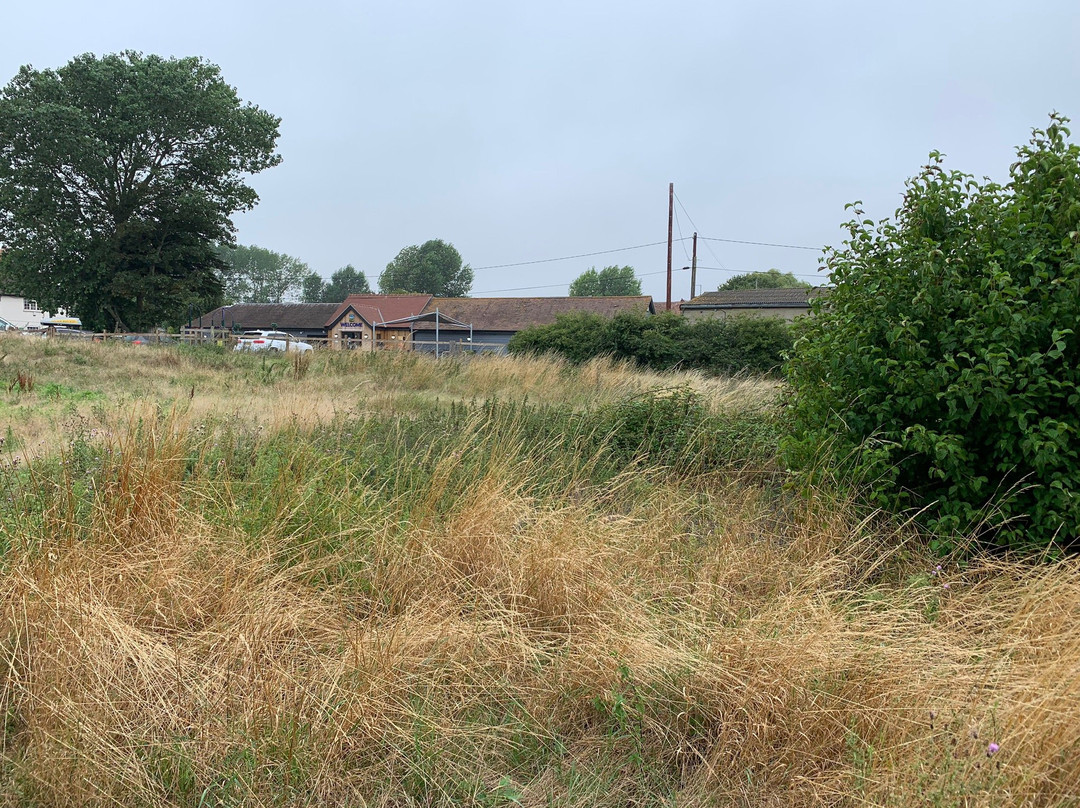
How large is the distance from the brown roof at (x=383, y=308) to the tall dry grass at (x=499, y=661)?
54526mm

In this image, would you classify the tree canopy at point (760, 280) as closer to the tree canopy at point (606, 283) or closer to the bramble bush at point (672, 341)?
Answer: the tree canopy at point (606, 283)

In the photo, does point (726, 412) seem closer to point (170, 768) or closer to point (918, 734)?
point (918, 734)

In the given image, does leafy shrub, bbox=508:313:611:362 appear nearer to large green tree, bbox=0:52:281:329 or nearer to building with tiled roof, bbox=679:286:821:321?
building with tiled roof, bbox=679:286:821:321

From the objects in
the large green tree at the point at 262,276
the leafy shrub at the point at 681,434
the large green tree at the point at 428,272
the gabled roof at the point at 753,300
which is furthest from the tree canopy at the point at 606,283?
the leafy shrub at the point at 681,434

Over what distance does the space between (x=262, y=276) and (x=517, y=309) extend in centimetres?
10359

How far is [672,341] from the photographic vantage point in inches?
760

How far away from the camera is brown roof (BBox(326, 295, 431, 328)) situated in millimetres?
58188

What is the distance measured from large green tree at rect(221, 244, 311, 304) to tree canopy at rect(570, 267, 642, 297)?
5237 centimetres

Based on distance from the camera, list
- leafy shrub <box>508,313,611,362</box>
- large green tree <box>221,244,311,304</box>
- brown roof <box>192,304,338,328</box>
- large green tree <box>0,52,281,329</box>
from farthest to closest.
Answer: large green tree <box>221,244,311,304</box> < brown roof <box>192,304,338,328</box> < large green tree <box>0,52,281,329</box> < leafy shrub <box>508,313,611,362</box>

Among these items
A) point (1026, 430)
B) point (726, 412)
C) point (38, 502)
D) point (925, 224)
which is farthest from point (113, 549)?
point (726, 412)

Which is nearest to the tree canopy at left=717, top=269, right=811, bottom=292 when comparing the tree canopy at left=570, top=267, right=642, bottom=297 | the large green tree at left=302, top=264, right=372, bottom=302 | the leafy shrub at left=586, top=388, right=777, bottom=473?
the tree canopy at left=570, top=267, right=642, bottom=297

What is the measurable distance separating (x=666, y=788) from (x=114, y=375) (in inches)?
534

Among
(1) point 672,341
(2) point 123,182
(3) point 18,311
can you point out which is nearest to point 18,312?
(3) point 18,311

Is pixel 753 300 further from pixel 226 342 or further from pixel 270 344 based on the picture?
pixel 226 342
